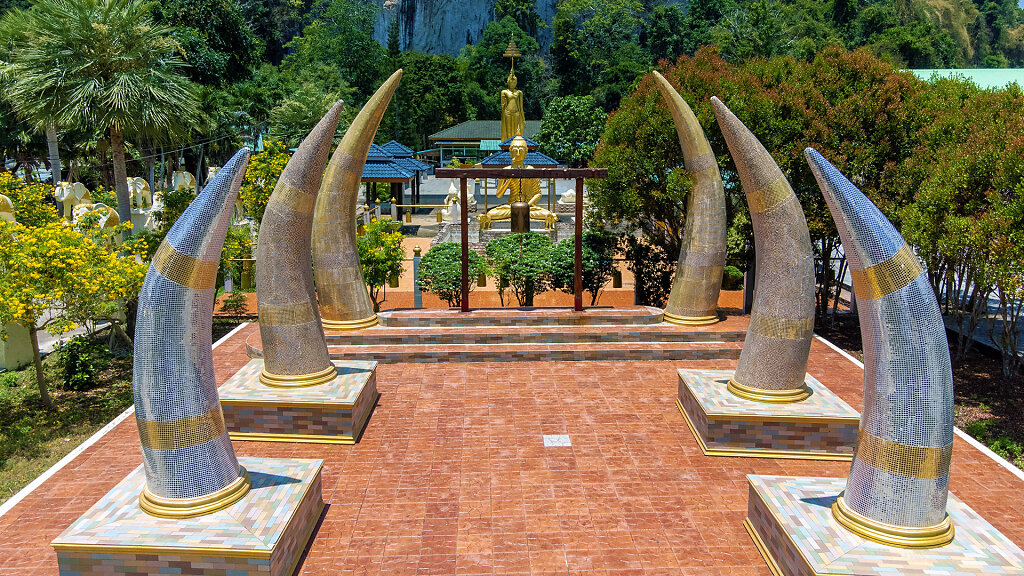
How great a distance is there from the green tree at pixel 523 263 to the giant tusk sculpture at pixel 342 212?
430cm

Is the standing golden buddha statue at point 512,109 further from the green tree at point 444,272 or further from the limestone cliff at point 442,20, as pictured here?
the limestone cliff at point 442,20

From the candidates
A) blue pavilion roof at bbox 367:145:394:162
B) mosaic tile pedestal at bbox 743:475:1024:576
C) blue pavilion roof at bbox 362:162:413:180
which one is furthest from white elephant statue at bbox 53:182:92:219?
mosaic tile pedestal at bbox 743:475:1024:576

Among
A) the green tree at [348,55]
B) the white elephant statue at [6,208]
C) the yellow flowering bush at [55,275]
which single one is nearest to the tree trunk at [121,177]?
the white elephant statue at [6,208]

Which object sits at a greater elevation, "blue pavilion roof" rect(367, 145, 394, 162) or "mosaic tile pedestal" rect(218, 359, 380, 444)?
"blue pavilion roof" rect(367, 145, 394, 162)

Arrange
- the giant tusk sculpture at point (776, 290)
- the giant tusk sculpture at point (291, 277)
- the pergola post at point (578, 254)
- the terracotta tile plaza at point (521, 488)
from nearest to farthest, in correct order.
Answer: the terracotta tile plaza at point (521, 488)
the giant tusk sculpture at point (776, 290)
the giant tusk sculpture at point (291, 277)
the pergola post at point (578, 254)

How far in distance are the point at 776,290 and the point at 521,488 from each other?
399cm

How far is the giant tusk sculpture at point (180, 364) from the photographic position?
599 centimetres

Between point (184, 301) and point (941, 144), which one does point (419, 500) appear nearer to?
point (184, 301)

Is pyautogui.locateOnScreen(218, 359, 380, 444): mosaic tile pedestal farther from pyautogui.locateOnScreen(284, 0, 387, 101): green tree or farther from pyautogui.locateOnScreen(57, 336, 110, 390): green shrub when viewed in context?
pyautogui.locateOnScreen(284, 0, 387, 101): green tree

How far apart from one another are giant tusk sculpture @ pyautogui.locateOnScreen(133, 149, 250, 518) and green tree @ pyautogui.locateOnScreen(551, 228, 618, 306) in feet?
33.9

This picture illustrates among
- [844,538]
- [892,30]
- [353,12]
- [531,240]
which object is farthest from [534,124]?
[844,538]

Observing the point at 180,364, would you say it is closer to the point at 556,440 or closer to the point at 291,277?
the point at 291,277

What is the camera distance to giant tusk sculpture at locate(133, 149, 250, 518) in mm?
5992

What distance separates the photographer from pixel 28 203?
52.7 ft
